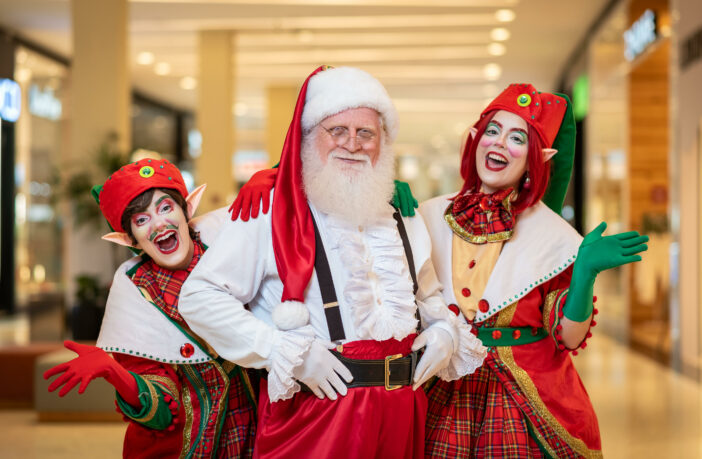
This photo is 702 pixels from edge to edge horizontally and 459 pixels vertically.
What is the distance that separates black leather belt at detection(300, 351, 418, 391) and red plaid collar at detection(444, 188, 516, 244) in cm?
63

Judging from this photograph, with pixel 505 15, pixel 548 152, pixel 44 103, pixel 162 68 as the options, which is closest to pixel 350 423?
pixel 548 152

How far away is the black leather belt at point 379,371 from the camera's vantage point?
87.4 inches

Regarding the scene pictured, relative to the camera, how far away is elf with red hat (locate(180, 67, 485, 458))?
7.16ft

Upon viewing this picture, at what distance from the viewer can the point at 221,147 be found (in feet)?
40.7

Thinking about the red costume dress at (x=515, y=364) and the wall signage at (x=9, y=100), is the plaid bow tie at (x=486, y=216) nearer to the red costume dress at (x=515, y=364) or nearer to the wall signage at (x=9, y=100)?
the red costume dress at (x=515, y=364)

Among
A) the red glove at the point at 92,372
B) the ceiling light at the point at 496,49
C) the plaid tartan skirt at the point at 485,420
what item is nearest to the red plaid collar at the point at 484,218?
the plaid tartan skirt at the point at 485,420

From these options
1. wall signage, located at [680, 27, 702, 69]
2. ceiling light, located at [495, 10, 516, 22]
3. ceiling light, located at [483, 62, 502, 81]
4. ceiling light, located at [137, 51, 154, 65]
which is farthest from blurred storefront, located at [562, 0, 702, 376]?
ceiling light, located at [137, 51, 154, 65]

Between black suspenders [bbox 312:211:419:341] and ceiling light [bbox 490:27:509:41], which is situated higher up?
ceiling light [bbox 490:27:509:41]

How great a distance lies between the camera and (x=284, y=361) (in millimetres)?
2100

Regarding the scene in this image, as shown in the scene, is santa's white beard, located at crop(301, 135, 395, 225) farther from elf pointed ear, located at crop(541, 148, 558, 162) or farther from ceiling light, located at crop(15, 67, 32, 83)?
ceiling light, located at crop(15, 67, 32, 83)

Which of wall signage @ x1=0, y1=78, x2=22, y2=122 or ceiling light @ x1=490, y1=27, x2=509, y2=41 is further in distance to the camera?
ceiling light @ x1=490, y1=27, x2=509, y2=41

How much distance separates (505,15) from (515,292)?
9688 mm

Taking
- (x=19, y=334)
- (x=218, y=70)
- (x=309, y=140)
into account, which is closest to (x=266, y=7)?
(x=218, y=70)

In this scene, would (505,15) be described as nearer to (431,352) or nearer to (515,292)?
(515,292)
